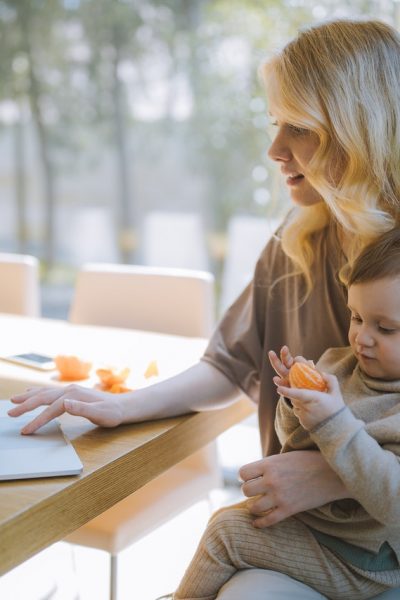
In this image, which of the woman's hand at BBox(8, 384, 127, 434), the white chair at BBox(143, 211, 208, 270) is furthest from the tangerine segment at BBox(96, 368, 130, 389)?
the white chair at BBox(143, 211, 208, 270)

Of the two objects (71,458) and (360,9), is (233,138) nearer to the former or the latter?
(360,9)

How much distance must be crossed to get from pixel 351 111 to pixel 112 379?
0.74m

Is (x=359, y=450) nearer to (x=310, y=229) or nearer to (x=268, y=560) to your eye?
(x=268, y=560)

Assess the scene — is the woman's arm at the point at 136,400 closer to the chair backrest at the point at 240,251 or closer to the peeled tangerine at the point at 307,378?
the peeled tangerine at the point at 307,378

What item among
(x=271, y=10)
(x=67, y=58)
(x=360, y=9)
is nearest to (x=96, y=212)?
(x=67, y=58)

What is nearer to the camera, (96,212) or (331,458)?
(331,458)

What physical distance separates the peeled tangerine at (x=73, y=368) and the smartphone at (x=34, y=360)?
0.09m

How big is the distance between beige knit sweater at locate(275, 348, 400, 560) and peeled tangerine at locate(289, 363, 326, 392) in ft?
0.16

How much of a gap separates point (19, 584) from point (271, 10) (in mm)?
2643

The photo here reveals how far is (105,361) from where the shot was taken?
6.46 ft

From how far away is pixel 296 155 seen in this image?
1.53m

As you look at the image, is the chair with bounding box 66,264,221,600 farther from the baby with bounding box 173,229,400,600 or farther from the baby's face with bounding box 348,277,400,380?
the baby's face with bounding box 348,277,400,380

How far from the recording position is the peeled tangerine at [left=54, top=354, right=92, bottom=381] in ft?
5.81

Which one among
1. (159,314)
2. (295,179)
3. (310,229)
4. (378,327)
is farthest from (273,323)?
(159,314)
